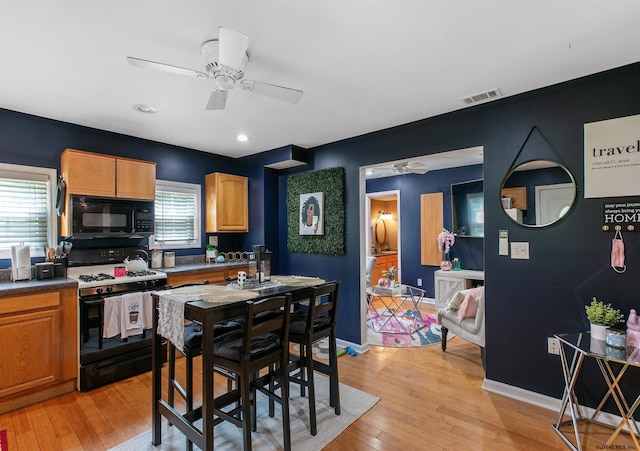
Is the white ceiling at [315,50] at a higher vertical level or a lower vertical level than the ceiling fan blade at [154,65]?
higher

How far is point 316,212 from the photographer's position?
4164mm

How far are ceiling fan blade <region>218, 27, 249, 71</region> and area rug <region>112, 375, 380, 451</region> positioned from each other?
8.01ft

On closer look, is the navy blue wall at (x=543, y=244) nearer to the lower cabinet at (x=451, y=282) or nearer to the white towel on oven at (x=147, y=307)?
the lower cabinet at (x=451, y=282)

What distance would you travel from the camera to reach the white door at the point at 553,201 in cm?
246

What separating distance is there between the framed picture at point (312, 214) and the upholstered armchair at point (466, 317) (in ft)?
5.88

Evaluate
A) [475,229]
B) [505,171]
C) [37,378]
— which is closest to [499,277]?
[505,171]

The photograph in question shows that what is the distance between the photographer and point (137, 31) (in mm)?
1823

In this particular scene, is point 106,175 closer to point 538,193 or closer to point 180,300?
point 180,300

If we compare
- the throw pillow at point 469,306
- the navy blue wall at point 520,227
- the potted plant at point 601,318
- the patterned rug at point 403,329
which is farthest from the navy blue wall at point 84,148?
the potted plant at point 601,318

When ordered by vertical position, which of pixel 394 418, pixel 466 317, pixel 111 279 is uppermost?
pixel 111 279

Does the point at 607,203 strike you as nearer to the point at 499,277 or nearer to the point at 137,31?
the point at 499,277

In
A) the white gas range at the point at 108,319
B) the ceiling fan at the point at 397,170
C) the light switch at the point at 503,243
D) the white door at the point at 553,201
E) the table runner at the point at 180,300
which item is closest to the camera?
the table runner at the point at 180,300

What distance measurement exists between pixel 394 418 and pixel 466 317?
4.90 ft

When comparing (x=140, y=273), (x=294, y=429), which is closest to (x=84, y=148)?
(x=140, y=273)
